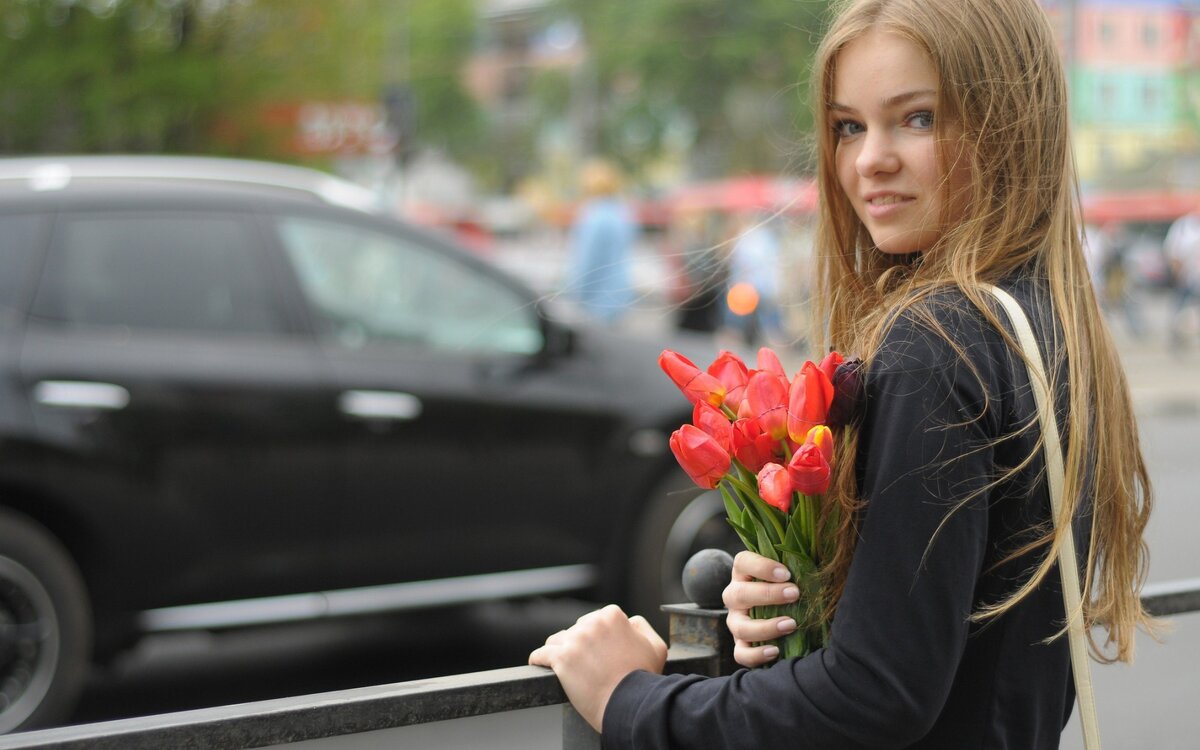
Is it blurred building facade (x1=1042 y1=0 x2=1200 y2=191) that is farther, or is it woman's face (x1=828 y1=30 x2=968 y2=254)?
blurred building facade (x1=1042 y1=0 x2=1200 y2=191)

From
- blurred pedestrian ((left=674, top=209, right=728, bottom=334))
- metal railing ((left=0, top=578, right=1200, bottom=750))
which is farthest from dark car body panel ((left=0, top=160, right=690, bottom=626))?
metal railing ((left=0, top=578, right=1200, bottom=750))

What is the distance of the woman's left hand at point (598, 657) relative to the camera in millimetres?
1489

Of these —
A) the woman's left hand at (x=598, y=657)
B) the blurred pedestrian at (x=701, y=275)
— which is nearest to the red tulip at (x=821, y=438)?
the woman's left hand at (x=598, y=657)

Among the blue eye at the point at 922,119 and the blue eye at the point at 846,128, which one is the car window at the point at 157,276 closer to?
the blue eye at the point at 846,128

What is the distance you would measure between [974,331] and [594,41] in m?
43.3

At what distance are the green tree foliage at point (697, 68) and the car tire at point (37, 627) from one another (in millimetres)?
28049

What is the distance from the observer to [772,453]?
1.43 m

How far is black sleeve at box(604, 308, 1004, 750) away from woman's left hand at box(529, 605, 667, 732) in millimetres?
150

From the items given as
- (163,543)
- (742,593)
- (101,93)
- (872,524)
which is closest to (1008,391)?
(872,524)

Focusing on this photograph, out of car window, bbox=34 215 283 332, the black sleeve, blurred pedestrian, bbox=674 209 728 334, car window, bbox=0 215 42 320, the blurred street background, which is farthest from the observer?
car window, bbox=34 215 283 332

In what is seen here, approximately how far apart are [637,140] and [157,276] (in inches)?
1728

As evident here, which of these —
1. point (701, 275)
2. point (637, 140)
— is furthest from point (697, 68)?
point (701, 275)

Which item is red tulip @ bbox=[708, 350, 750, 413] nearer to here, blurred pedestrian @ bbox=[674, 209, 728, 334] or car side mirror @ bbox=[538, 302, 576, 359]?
blurred pedestrian @ bbox=[674, 209, 728, 334]

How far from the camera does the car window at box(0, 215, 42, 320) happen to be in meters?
4.68
